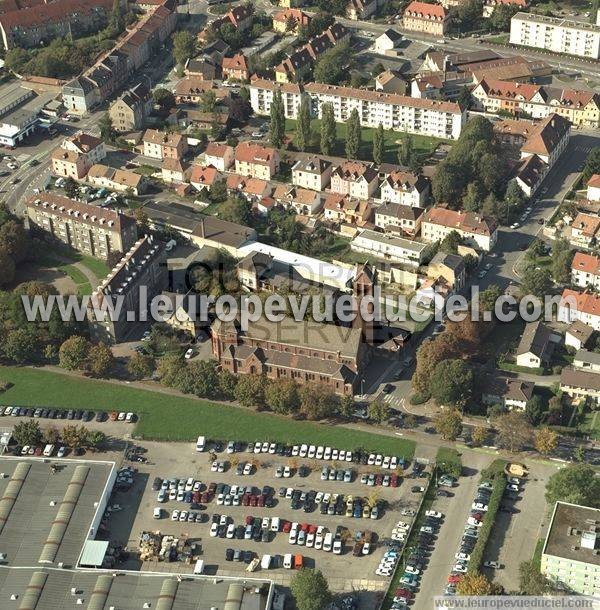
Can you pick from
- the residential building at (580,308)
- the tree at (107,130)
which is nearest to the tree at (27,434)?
the residential building at (580,308)

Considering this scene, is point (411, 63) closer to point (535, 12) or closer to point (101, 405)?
point (535, 12)

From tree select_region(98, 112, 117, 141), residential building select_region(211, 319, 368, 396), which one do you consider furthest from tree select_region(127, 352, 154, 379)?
tree select_region(98, 112, 117, 141)

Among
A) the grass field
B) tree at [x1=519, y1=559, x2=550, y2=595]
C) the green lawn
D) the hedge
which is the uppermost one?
tree at [x1=519, y1=559, x2=550, y2=595]

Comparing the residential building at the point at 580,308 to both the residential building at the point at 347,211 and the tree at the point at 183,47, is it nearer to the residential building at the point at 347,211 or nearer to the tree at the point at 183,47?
the residential building at the point at 347,211

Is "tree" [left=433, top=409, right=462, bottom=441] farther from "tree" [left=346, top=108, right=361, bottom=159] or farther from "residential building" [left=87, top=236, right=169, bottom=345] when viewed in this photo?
"tree" [left=346, top=108, right=361, bottom=159]

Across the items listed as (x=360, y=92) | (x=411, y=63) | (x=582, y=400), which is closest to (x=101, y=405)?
(x=582, y=400)

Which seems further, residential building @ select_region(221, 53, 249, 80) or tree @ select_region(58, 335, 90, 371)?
residential building @ select_region(221, 53, 249, 80)
